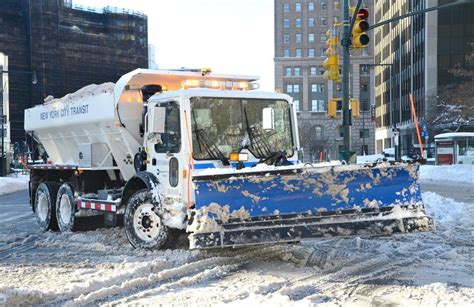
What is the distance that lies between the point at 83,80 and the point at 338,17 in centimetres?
5144

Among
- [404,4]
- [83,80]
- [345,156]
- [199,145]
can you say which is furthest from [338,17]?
[199,145]

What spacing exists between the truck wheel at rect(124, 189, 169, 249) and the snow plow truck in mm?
18

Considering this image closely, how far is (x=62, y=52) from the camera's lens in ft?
320

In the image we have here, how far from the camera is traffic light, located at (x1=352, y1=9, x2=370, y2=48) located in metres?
15.6

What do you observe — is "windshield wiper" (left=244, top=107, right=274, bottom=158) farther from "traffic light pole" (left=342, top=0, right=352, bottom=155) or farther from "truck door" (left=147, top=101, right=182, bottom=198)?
"traffic light pole" (left=342, top=0, right=352, bottom=155)

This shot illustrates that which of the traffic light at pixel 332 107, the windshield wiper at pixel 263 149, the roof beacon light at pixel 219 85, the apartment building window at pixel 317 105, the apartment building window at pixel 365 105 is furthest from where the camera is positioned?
the apartment building window at pixel 317 105

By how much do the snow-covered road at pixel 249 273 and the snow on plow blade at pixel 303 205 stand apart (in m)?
0.52

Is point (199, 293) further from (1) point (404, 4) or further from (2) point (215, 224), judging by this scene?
(1) point (404, 4)

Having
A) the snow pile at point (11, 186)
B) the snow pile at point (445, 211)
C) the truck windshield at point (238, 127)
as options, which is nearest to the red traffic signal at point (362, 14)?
the snow pile at point (445, 211)

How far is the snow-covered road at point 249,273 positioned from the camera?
626 cm

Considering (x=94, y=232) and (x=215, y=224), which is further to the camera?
(x=94, y=232)

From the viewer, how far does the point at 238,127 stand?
29.9 ft

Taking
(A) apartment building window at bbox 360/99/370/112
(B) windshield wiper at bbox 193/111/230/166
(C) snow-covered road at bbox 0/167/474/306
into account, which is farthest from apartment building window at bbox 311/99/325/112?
(B) windshield wiper at bbox 193/111/230/166

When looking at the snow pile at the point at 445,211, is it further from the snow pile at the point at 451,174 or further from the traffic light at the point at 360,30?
the snow pile at the point at 451,174
